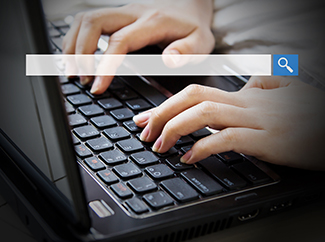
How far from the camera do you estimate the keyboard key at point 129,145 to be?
0.50 metres

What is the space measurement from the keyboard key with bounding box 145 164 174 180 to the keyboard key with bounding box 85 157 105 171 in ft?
0.20

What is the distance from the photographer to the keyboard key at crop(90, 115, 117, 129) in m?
0.55

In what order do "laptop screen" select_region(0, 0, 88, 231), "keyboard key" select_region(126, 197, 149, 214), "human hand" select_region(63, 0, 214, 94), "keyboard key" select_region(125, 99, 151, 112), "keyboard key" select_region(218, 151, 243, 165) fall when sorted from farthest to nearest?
"human hand" select_region(63, 0, 214, 94) < "keyboard key" select_region(125, 99, 151, 112) < "keyboard key" select_region(218, 151, 243, 165) < "keyboard key" select_region(126, 197, 149, 214) < "laptop screen" select_region(0, 0, 88, 231)

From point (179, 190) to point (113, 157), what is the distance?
11 centimetres

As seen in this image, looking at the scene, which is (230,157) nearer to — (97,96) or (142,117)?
(142,117)

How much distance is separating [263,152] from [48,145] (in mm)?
281

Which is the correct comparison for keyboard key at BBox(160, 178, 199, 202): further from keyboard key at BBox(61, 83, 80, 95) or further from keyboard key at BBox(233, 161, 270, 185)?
keyboard key at BBox(61, 83, 80, 95)

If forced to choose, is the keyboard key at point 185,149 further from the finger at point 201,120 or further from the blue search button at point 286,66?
the blue search button at point 286,66

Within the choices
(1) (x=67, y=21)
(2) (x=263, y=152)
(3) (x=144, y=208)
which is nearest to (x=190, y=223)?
(3) (x=144, y=208)

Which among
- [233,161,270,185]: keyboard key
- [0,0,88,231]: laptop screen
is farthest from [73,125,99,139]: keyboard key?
[233,161,270,185]: keyboard key

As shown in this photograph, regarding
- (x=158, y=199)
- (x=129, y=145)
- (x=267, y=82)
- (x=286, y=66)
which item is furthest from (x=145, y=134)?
(x=286, y=66)

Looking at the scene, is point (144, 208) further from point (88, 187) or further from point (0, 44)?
point (0, 44)

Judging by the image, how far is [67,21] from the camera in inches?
36.1

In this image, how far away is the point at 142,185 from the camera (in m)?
0.42
